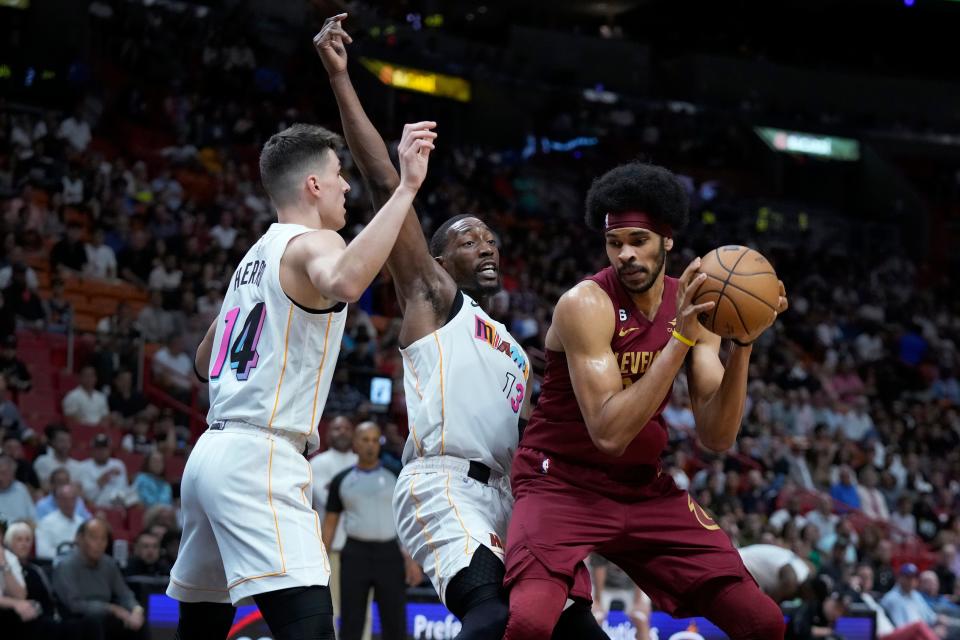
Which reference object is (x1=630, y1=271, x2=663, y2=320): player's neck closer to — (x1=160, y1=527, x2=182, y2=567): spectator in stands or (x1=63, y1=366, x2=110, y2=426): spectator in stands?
(x1=160, y1=527, x2=182, y2=567): spectator in stands

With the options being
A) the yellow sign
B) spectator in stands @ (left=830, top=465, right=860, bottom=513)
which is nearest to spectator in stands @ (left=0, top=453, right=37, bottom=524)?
spectator in stands @ (left=830, top=465, right=860, bottom=513)

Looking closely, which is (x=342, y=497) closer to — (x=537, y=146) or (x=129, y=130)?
(x=129, y=130)

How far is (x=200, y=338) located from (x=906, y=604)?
27.3 feet

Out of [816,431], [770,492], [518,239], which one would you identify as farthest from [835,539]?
[518,239]

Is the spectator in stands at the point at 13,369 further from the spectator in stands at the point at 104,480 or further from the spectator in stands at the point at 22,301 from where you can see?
the spectator in stands at the point at 104,480

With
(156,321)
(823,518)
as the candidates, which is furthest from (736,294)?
(823,518)

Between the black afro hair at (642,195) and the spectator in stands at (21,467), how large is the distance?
300 inches

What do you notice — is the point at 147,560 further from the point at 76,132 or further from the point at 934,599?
the point at 76,132

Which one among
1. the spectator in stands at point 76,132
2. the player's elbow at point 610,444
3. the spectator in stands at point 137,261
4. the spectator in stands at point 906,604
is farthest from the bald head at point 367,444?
the spectator in stands at point 76,132

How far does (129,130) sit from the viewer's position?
62.1 feet

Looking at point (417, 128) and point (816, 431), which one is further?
point (816, 431)

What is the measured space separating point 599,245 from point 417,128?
765 inches

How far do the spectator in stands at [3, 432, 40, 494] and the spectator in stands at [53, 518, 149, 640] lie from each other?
2156 mm

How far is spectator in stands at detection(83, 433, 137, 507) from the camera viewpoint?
11.5 metres
